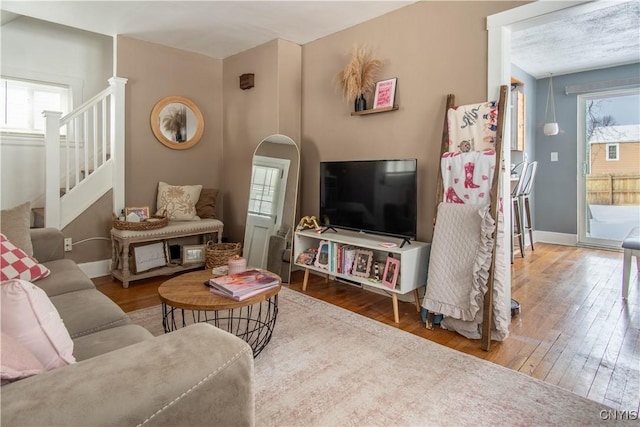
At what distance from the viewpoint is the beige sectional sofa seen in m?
0.69

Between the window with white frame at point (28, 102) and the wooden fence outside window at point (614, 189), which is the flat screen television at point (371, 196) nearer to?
the window with white frame at point (28, 102)

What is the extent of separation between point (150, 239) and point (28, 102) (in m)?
2.30

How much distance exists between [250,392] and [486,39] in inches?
106

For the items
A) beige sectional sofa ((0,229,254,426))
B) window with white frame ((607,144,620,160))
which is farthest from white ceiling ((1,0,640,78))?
beige sectional sofa ((0,229,254,426))

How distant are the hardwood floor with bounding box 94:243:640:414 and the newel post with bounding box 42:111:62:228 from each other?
76 centimetres

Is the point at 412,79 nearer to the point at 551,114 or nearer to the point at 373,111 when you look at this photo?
the point at 373,111

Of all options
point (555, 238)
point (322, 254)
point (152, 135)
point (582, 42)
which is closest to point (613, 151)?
point (555, 238)

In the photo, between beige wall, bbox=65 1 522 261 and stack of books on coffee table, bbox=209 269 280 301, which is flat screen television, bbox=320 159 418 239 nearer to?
beige wall, bbox=65 1 522 261

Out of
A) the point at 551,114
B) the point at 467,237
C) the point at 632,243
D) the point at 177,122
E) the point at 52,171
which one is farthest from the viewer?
the point at 551,114

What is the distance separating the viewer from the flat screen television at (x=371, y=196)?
2766 millimetres

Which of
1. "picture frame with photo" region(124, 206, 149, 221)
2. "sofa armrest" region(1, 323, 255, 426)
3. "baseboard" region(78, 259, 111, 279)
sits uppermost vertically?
"picture frame with photo" region(124, 206, 149, 221)

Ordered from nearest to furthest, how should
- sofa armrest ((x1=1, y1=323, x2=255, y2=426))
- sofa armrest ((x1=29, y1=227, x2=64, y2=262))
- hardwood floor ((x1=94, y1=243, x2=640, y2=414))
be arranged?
sofa armrest ((x1=1, y1=323, x2=255, y2=426)), hardwood floor ((x1=94, y1=243, x2=640, y2=414)), sofa armrest ((x1=29, y1=227, x2=64, y2=262))

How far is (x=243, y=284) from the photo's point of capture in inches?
77.0

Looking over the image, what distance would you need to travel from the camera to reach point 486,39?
2553 millimetres
